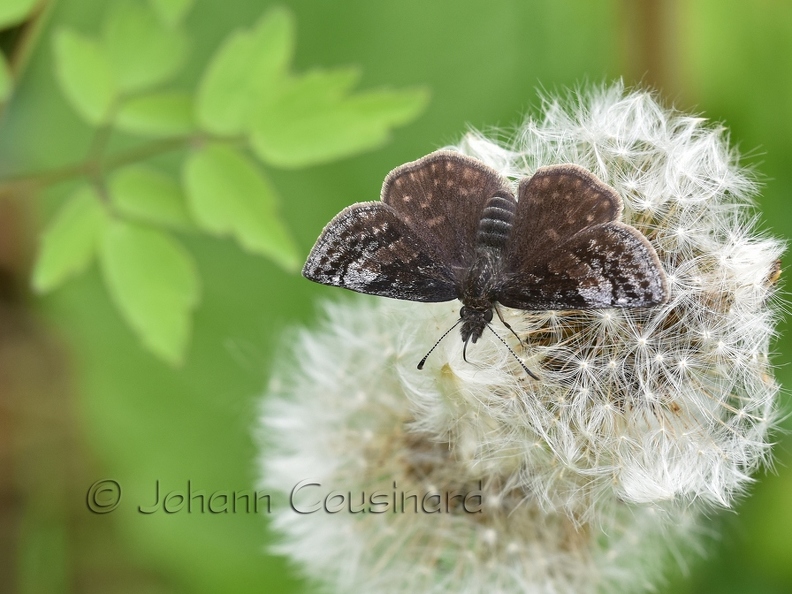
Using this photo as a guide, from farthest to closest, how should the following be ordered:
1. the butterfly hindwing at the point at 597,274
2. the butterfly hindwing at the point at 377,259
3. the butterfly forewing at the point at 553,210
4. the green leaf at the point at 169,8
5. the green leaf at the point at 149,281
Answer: the green leaf at the point at 149,281, the green leaf at the point at 169,8, the butterfly hindwing at the point at 377,259, the butterfly forewing at the point at 553,210, the butterfly hindwing at the point at 597,274

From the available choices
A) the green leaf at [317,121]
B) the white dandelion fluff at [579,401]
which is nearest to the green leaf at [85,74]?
the green leaf at [317,121]

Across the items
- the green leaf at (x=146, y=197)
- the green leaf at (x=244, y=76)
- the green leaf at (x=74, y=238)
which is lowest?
the green leaf at (x=74, y=238)

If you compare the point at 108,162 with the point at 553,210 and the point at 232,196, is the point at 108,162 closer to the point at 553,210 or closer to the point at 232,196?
the point at 232,196

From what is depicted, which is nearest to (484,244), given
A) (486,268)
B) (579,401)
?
(486,268)

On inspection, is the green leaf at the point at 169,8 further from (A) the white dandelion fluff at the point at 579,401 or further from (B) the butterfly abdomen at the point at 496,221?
(B) the butterfly abdomen at the point at 496,221

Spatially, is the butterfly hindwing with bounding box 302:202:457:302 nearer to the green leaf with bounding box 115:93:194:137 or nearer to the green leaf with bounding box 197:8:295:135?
the green leaf with bounding box 197:8:295:135

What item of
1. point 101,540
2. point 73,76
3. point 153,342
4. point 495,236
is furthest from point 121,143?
point 495,236
